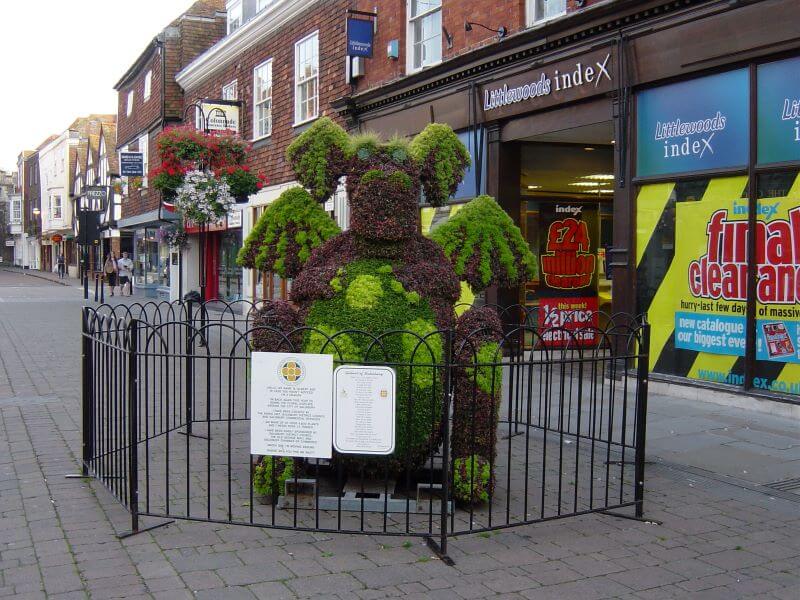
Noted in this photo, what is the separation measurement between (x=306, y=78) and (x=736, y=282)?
1169cm

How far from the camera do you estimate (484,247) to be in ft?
19.8

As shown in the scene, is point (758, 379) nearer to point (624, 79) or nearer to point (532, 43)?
point (624, 79)

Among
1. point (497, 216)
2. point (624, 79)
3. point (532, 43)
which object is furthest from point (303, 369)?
point (532, 43)

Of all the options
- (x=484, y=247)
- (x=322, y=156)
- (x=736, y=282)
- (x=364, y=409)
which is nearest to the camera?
(x=364, y=409)

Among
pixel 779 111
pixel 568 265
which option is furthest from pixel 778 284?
pixel 568 265

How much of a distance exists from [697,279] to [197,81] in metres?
19.2

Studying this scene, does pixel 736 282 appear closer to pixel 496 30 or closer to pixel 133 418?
pixel 496 30

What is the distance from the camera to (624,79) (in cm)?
987

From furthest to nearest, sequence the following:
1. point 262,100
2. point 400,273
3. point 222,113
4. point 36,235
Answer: point 36,235, point 222,113, point 262,100, point 400,273

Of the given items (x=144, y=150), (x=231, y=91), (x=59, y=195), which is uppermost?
(x=59, y=195)

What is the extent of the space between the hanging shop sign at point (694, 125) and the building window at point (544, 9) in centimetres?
197

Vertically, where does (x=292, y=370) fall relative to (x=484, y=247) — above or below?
below

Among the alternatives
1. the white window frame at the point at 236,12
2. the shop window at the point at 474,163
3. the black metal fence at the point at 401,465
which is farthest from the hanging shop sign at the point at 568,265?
the white window frame at the point at 236,12

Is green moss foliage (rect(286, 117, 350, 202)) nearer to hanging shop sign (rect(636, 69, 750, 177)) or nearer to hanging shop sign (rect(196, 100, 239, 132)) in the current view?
hanging shop sign (rect(636, 69, 750, 177))
